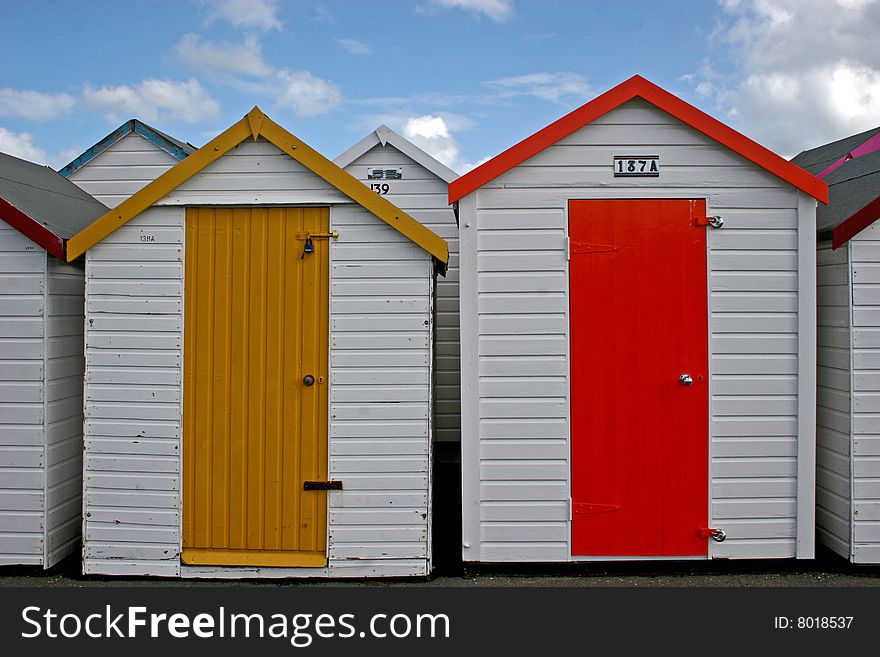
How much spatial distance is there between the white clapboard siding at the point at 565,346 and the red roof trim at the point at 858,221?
0.23 meters

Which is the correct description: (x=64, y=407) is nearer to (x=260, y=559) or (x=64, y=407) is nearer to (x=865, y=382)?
(x=260, y=559)

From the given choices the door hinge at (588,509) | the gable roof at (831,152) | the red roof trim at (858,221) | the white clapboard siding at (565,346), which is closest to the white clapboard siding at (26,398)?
the white clapboard siding at (565,346)

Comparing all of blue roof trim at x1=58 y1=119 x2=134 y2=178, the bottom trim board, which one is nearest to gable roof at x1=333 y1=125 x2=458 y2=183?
blue roof trim at x1=58 y1=119 x2=134 y2=178

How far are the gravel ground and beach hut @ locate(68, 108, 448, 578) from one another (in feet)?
0.32

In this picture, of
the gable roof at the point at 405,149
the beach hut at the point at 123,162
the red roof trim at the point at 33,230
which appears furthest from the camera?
the beach hut at the point at 123,162

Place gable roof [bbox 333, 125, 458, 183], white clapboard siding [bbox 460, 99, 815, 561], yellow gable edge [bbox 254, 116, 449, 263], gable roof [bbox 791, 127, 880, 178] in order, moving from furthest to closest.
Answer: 1. gable roof [bbox 333, 125, 458, 183]
2. gable roof [bbox 791, 127, 880, 178]
3. white clapboard siding [bbox 460, 99, 815, 561]
4. yellow gable edge [bbox 254, 116, 449, 263]

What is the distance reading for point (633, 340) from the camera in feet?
16.8

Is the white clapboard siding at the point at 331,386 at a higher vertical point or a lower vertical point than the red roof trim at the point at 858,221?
lower

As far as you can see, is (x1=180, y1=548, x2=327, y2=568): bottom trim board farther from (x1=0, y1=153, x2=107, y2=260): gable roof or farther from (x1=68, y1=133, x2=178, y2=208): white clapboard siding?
(x1=68, y1=133, x2=178, y2=208): white clapboard siding

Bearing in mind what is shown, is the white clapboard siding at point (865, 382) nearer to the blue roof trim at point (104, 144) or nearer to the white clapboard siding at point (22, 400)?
the white clapboard siding at point (22, 400)

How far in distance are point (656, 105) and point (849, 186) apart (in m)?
1.95

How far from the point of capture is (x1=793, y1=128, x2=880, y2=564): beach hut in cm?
509

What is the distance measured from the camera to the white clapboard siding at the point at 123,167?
8.51 metres

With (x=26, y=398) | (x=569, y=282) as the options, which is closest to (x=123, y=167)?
(x=26, y=398)
